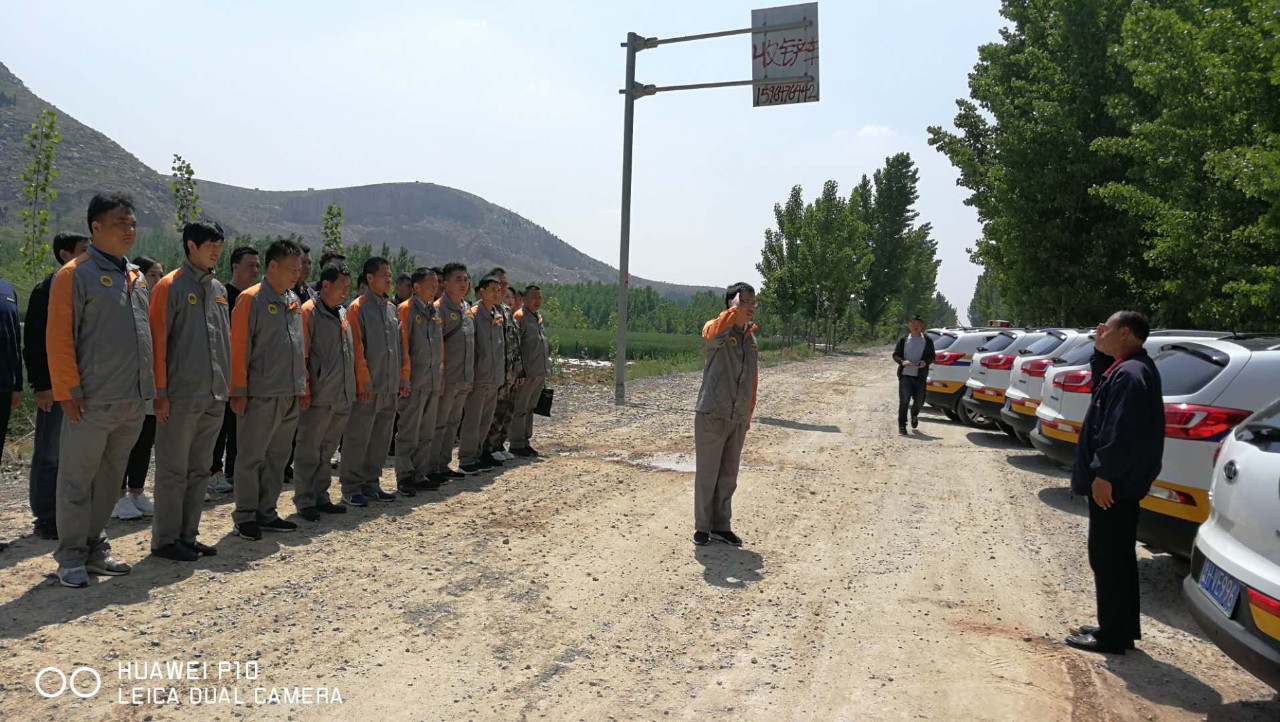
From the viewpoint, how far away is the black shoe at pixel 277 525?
19.6 ft

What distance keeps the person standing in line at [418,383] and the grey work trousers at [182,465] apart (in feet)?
7.59

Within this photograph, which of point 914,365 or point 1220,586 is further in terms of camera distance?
point 914,365

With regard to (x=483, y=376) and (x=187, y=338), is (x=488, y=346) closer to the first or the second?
(x=483, y=376)

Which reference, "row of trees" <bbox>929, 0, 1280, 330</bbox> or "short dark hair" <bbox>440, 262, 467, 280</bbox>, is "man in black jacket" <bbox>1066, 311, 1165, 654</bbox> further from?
"short dark hair" <bbox>440, 262, 467, 280</bbox>

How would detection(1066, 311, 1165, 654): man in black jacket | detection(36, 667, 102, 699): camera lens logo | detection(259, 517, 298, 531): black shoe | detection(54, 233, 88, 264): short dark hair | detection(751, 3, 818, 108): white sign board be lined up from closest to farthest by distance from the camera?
detection(36, 667, 102, 699): camera lens logo → detection(1066, 311, 1165, 654): man in black jacket → detection(54, 233, 88, 264): short dark hair → detection(259, 517, 298, 531): black shoe → detection(751, 3, 818, 108): white sign board

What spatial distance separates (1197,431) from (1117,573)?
4.76 ft

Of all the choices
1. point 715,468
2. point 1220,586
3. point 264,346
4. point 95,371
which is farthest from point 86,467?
point 1220,586

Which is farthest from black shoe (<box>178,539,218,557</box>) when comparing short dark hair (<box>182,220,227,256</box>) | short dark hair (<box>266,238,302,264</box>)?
short dark hair (<box>266,238,302,264</box>)

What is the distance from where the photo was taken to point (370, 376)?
7.00 metres

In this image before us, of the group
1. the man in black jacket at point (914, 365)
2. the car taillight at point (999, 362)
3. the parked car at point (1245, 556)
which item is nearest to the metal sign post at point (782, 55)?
the man in black jacket at point (914, 365)

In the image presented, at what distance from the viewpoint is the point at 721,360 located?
6.22 metres

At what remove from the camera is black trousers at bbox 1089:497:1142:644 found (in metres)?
4.32

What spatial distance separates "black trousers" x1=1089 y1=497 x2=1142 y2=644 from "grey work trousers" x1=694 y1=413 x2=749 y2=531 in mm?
2542

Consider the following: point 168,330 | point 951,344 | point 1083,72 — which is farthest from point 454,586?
point 1083,72
